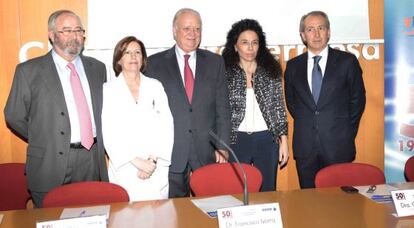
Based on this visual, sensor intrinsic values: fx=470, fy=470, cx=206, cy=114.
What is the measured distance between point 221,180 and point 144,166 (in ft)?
1.87

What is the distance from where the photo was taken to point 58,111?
339cm

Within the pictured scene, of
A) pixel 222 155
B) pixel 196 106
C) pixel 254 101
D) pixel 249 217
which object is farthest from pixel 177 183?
pixel 249 217

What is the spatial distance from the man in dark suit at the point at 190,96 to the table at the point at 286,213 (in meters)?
1.15

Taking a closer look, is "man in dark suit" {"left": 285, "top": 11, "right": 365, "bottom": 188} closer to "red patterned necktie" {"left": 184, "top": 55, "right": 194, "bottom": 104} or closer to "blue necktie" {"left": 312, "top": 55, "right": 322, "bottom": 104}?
"blue necktie" {"left": 312, "top": 55, "right": 322, "bottom": 104}

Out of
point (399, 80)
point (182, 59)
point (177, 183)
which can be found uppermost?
point (182, 59)

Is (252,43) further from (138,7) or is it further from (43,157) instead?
(43,157)

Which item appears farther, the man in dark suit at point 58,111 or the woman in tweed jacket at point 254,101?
the woman in tweed jacket at point 254,101

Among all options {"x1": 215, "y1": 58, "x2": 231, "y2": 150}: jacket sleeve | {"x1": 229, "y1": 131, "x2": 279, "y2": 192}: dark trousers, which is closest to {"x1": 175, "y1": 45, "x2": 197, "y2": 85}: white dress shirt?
{"x1": 215, "y1": 58, "x2": 231, "y2": 150}: jacket sleeve

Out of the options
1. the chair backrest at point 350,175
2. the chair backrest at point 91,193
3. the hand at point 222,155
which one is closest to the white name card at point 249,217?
the chair backrest at point 91,193

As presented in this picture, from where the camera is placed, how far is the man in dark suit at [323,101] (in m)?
4.00

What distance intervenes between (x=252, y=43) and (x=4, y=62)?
7.30 ft

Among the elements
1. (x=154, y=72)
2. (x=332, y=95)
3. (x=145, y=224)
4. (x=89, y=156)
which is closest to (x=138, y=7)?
(x=154, y=72)

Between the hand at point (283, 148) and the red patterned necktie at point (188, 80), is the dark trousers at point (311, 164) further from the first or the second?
the red patterned necktie at point (188, 80)

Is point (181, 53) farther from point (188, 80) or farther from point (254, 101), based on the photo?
point (254, 101)
